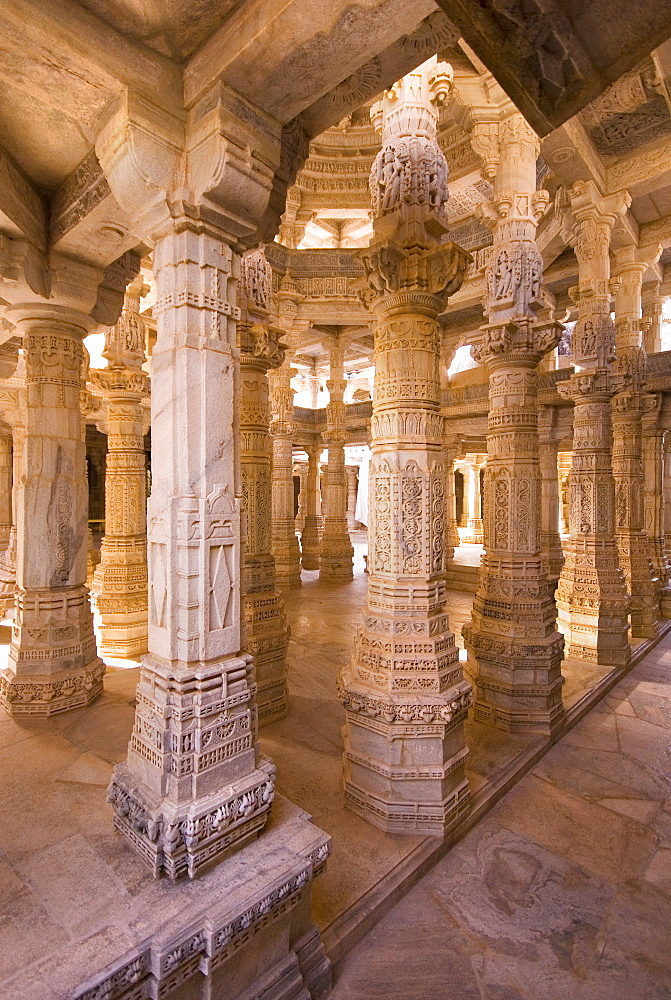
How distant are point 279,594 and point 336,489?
8.50 metres

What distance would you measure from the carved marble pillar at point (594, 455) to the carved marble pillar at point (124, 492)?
6.35m

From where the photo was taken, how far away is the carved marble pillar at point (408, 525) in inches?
137

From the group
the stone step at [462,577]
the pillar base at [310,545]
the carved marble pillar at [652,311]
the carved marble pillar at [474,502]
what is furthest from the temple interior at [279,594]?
the carved marble pillar at [474,502]

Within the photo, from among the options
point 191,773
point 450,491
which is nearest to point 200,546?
point 191,773

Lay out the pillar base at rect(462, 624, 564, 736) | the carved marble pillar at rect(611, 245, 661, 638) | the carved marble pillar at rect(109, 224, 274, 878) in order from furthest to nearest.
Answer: the carved marble pillar at rect(611, 245, 661, 638), the pillar base at rect(462, 624, 564, 736), the carved marble pillar at rect(109, 224, 274, 878)

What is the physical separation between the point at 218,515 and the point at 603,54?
2142 millimetres

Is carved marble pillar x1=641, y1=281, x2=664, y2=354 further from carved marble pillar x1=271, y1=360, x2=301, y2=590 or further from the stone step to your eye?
carved marble pillar x1=271, y1=360, x2=301, y2=590

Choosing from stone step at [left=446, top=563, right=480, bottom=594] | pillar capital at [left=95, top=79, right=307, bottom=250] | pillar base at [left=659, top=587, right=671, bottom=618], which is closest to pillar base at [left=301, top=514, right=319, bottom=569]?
stone step at [left=446, top=563, right=480, bottom=594]

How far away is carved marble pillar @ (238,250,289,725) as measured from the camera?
4.89m

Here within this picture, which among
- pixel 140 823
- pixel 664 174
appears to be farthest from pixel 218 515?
pixel 664 174

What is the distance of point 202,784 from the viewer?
2377mm

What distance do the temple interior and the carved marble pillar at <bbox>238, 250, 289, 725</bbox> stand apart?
4 centimetres

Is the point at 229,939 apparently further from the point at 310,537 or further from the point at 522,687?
the point at 310,537

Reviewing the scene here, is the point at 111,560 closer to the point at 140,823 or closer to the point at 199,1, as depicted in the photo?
the point at 140,823
